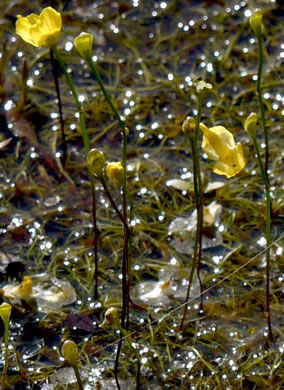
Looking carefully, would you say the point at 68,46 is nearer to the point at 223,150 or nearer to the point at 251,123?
the point at 223,150

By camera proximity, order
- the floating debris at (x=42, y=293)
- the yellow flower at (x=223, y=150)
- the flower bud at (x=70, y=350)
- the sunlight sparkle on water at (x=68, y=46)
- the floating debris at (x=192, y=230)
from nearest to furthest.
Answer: the flower bud at (x=70, y=350) < the yellow flower at (x=223, y=150) < the floating debris at (x=42, y=293) < the floating debris at (x=192, y=230) < the sunlight sparkle on water at (x=68, y=46)

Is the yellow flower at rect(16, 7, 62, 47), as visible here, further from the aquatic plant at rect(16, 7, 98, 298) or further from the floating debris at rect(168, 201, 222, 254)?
the floating debris at rect(168, 201, 222, 254)

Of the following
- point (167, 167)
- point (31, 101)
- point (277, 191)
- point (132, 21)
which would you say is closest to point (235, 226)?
point (277, 191)

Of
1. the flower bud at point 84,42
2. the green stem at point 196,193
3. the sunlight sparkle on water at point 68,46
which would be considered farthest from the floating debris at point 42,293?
the sunlight sparkle on water at point 68,46

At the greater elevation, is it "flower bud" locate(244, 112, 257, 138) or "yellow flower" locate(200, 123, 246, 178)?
"flower bud" locate(244, 112, 257, 138)

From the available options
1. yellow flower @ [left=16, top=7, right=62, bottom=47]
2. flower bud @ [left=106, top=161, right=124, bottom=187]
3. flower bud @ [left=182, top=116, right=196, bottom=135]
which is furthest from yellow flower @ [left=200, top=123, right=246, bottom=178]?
yellow flower @ [left=16, top=7, right=62, bottom=47]

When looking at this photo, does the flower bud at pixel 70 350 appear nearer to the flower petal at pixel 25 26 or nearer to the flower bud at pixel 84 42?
the flower bud at pixel 84 42

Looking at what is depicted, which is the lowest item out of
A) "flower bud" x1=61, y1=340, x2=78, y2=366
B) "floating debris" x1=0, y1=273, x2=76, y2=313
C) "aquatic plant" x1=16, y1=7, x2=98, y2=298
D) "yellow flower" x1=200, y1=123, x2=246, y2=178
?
"floating debris" x1=0, y1=273, x2=76, y2=313

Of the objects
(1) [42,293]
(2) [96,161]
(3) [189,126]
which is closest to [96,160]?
(2) [96,161]
